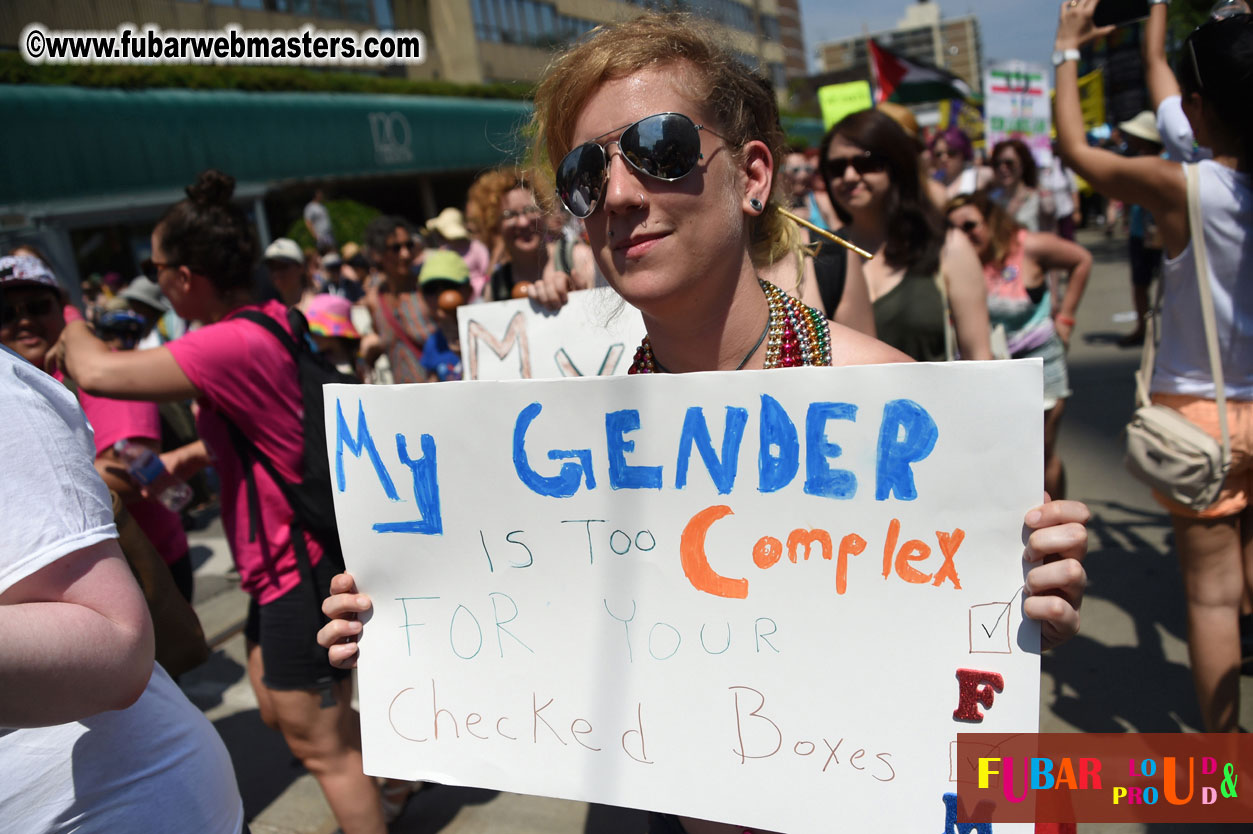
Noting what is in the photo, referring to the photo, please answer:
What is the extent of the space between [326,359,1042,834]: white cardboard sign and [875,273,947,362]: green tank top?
1662mm

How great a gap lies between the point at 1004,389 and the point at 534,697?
863mm

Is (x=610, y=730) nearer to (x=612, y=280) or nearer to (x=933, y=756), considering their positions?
(x=933, y=756)

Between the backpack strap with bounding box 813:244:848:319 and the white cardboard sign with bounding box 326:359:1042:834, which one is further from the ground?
the backpack strap with bounding box 813:244:848:319

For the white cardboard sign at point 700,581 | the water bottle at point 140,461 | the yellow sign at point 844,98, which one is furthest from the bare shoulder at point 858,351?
the yellow sign at point 844,98

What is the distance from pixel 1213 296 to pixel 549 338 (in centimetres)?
175

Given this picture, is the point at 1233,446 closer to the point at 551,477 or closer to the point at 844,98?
the point at 551,477

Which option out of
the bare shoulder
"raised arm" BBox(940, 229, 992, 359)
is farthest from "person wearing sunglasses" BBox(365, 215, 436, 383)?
the bare shoulder

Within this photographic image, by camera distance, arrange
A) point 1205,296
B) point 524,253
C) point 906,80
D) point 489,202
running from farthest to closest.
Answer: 1. point 906,80
2. point 489,202
3. point 524,253
4. point 1205,296

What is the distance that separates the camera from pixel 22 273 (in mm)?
2416

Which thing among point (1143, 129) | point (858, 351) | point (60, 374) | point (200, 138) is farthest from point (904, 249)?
point (200, 138)

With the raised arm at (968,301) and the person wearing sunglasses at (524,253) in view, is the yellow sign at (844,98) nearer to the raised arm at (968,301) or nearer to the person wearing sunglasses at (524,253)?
the person wearing sunglasses at (524,253)

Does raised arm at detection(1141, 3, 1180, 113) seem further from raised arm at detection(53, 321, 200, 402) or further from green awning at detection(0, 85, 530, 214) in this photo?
green awning at detection(0, 85, 530, 214)

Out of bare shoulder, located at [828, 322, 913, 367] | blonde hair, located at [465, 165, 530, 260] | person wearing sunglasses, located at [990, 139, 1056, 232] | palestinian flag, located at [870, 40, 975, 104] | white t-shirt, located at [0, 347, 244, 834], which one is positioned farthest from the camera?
palestinian flag, located at [870, 40, 975, 104]

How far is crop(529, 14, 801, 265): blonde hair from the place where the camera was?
1.32 metres
